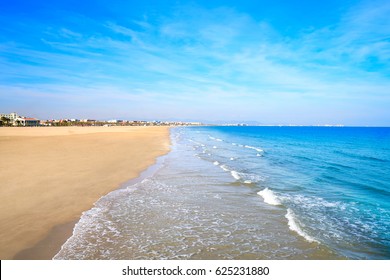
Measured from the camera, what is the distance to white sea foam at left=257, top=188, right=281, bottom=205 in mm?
11970

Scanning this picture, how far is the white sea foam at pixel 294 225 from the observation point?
8.28m

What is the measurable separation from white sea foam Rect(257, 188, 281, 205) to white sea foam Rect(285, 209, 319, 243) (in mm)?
1083

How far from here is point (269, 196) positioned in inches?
508

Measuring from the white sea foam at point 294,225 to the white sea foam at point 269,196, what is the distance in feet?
3.55

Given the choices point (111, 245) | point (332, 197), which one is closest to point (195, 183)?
point (332, 197)

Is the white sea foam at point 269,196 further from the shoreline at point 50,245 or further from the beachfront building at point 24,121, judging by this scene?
the beachfront building at point 24,121

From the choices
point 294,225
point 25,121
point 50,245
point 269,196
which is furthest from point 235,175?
point 25,121

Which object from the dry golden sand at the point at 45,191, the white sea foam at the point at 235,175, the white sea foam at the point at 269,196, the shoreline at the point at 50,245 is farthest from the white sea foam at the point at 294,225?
the dry golden sand at the point at 45,191

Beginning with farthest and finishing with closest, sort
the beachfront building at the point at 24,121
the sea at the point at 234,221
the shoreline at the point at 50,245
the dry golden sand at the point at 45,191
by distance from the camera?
the beachfront building at the point at 24,121 < the dry golden sand at the point at 45,191 < the sea at the point at 234,221 < the shoreline at the point at 50,245

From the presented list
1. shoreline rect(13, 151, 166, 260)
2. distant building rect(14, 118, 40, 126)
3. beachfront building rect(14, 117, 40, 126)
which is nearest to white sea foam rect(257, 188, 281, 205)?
shoreline rect(13, 151, 166, 260)

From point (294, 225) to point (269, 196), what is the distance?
3644 millimetres
